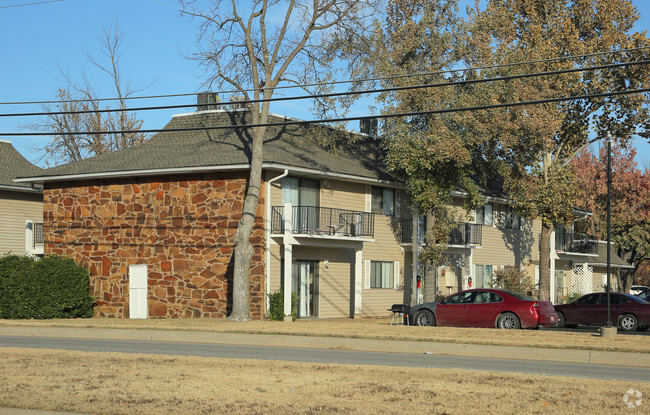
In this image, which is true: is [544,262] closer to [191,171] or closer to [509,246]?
[509,246]

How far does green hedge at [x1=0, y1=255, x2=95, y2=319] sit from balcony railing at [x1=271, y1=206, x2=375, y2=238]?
8.70 metres

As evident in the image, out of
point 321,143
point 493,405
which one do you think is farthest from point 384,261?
point 493,405

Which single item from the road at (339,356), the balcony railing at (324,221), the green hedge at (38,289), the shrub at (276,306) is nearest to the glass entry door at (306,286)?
the balcony railing at (324,221)

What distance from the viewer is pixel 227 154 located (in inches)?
1260

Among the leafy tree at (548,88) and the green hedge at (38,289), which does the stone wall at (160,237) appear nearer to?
the green hedge at (38,289)

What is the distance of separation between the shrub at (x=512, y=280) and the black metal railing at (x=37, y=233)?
22.9 meters

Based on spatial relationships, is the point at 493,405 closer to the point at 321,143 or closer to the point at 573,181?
the point at 321,143

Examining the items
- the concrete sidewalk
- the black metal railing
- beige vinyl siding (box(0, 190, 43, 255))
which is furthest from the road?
beige vinyl siding (box(0, 190, 43, 255))

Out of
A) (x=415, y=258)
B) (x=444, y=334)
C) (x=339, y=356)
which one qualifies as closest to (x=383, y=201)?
(x=415, y=258)

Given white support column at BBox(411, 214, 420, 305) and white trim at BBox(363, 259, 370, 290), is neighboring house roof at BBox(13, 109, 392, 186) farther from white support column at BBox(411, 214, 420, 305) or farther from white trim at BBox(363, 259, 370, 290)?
white trim at BBox(363, 259, 370, 290)

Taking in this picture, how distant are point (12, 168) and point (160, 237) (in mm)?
12273

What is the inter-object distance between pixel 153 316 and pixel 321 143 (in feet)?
34.5

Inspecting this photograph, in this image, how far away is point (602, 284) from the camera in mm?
59531

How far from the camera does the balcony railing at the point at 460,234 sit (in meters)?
38.2
